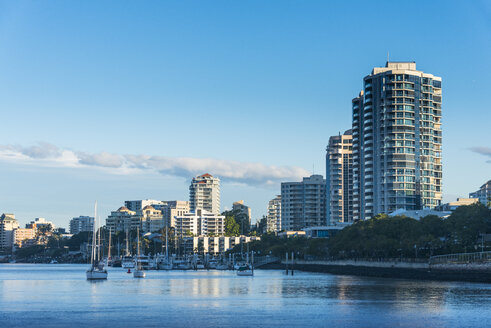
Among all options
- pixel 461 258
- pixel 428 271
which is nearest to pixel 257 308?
pixel 461 258

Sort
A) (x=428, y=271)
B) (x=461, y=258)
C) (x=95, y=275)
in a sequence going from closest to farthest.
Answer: (x=461, y=258) → (x=428, y=271) → (x=95, y=275)

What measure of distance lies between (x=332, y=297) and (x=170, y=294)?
27.0 meters

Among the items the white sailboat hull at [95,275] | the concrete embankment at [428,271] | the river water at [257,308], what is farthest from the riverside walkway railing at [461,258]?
the white sailboat hull at [95,275]

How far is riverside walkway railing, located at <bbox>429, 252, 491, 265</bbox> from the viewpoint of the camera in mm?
139000

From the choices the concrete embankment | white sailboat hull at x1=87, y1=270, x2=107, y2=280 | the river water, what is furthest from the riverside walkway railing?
white sailboat hull at x1=87, y1=270, x2=107, y2=280

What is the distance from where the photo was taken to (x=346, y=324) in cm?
7594

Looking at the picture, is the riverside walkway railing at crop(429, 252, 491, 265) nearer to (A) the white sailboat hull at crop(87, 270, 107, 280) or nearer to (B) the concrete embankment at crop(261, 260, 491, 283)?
(B) the concrete embankment at crop(261, 260, 491, 283)

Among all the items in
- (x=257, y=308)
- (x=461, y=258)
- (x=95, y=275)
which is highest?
(x=461, y=258)

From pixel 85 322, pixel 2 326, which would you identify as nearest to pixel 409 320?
pixel 85 322

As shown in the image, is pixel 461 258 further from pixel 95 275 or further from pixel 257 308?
pixel 95 275

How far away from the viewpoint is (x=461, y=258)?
147625 mm

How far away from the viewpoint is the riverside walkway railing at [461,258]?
13900 cm

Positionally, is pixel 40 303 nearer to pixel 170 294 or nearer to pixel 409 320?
pixel 170 294

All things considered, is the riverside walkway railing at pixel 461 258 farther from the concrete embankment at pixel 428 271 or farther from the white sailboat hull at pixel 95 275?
the white sailboat hull at pixel 95 275
